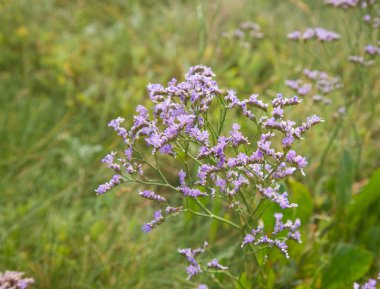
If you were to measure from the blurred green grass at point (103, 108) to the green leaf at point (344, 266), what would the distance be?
74 cm

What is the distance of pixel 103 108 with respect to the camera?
14.6 ft

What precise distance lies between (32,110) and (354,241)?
Answer: 269 centimetres

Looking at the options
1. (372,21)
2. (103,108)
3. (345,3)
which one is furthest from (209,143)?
(103,108)

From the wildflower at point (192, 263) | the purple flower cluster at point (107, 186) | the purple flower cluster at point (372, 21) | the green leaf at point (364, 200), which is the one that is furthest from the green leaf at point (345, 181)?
the purple flower cluster at point (107, 186)

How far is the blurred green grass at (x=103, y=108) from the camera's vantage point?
10.3 feet

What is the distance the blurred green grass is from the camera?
10.3ft

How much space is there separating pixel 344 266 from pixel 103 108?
248 cm

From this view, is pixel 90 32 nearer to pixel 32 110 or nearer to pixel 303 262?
pixel 32 110

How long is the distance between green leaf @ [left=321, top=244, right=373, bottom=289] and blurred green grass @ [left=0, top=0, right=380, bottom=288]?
0.74m

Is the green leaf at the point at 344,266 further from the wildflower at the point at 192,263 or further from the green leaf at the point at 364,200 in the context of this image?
the wildflower at the point at 192,263

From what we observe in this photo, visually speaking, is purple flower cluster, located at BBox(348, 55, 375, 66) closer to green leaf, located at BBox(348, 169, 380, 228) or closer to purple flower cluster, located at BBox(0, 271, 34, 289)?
green leaf, located at BBox(348, 169, 380, 228)

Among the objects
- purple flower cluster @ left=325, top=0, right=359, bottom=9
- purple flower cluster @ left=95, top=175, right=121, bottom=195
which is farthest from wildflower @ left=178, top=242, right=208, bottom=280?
purple flower cluster @ left=325, top=0, right=359, bottom=9

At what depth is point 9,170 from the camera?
3814 millimetres

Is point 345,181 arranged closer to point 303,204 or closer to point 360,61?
point 303,204
